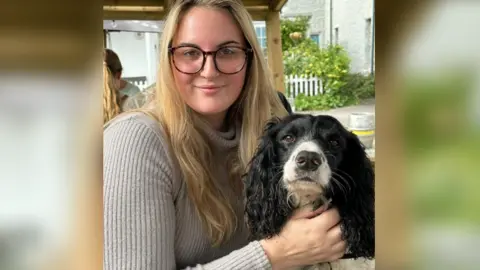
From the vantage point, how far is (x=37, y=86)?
40 cm

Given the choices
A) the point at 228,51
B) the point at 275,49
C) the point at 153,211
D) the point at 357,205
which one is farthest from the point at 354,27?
the point at 153,211

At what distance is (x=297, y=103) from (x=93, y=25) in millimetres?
425

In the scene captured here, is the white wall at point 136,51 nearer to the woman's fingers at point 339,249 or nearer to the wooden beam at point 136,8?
the wooden beam at point 136,8

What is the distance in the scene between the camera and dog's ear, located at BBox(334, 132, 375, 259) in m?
0.81

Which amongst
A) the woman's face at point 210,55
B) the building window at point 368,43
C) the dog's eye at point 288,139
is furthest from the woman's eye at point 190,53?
the building window at point 368,43

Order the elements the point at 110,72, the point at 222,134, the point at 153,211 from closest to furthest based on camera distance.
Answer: the point at 110,72
the point at 153,211
the point at 222,134

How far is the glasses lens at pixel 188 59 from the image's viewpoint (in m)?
0.83

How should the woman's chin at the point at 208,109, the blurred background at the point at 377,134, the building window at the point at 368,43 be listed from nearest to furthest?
the blurred background at the point at 377,134 → the building window at the point at 368,43 → the woman's chin at the point at 208,109

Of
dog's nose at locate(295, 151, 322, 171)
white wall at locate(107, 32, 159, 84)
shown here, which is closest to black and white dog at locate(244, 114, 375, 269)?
dog's nose at locate(295, 151, 322, 171)

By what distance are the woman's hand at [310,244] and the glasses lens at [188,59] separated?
1.27ft

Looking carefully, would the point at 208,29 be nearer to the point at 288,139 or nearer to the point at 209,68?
the point at 209,68

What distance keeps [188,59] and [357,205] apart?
17.1 inches

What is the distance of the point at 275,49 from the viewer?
30.1 inches

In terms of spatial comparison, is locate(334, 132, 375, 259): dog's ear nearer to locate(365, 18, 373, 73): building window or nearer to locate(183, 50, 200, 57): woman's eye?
locate(365, 18, 373, 73): building window
